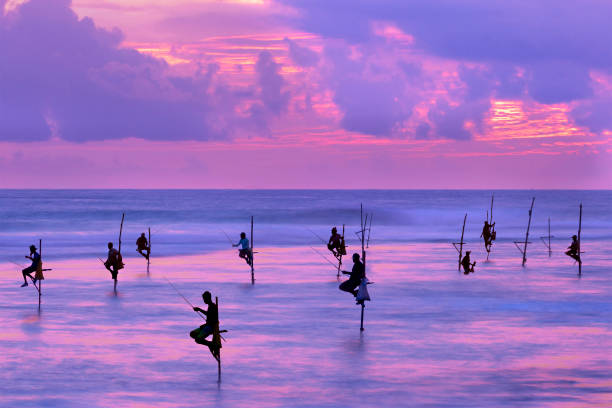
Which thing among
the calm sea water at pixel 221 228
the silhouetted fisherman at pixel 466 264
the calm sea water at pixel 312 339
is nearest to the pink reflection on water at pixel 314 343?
the calm sea water at pixel 312 339

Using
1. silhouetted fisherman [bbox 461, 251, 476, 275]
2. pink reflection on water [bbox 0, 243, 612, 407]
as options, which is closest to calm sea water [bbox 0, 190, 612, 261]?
silhouetted fisherman [bbox 461, 251, 476, 275]

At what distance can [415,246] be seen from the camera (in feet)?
177

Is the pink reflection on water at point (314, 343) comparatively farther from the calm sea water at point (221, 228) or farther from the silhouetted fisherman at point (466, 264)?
the calm sea water at point (221, 228)

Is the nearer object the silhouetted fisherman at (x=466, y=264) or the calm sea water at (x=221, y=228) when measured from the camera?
the silhouetted fisherman at (x=466, y=264)

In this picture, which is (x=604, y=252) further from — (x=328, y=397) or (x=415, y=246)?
(x=328, y=397)

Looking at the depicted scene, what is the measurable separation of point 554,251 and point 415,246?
30.2 ft

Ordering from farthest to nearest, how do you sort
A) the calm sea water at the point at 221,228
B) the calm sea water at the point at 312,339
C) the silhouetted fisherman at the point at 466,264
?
the calm sea water at the point at 221,228 < the silhouetted fisherman at the point at 466,264 < the calm sea water at the point at 312,339

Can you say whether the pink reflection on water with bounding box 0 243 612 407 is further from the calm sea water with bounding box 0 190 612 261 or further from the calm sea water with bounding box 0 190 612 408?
the calm sea water with bounding box 0 190 612 261

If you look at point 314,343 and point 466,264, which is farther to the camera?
point 466,264

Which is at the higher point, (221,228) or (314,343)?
(221,228)

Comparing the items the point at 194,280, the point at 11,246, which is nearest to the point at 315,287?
the point at 194,280

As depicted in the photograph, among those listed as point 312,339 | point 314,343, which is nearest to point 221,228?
point 312,339

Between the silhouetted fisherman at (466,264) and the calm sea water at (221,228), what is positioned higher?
the calm sea water at (221,228)

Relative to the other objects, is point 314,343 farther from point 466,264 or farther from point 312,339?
point 466,264
